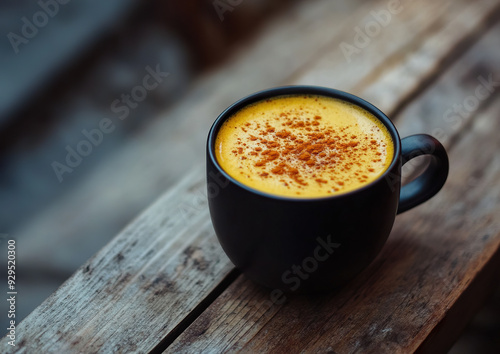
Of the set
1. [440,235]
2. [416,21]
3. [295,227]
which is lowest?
[440,235]

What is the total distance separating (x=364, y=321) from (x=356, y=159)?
22cm

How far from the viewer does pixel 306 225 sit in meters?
0.67

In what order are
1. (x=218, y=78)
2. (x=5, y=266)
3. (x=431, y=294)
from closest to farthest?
(x=431, y=294) < (x=5, y=266) < (x=218, y=78)

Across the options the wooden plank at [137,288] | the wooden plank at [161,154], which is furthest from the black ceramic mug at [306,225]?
the wooden plank at [161,154]

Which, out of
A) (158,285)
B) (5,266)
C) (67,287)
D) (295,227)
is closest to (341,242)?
(295,227)

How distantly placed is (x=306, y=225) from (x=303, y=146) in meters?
0.14

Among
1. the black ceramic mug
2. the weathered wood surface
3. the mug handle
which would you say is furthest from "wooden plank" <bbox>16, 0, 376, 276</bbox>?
the black ceramic mug

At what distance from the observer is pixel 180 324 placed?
30.5 inches

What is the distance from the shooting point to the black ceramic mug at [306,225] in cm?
67

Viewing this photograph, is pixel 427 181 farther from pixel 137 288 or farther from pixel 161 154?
pixel 161 154

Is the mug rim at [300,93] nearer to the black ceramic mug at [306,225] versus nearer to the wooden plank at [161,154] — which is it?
the black ceramic mug at [306,225]

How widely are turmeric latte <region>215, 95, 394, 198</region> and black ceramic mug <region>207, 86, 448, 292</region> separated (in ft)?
0.08

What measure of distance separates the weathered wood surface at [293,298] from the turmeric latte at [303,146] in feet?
0.60

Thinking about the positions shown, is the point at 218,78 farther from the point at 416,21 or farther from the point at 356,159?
the point at 356,159
